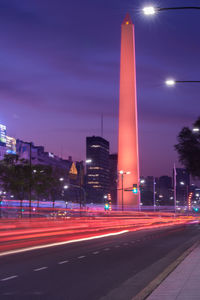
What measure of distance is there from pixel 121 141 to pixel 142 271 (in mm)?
68695

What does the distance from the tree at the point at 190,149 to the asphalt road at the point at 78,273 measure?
1245cm

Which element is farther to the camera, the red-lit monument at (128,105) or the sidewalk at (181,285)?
the red-lit monument at (128,105)

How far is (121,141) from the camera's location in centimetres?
8550

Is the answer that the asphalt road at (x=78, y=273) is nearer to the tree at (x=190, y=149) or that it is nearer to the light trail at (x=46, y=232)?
the light trail at (x=46, y=232)

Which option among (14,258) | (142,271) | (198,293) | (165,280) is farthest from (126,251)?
(198,293)

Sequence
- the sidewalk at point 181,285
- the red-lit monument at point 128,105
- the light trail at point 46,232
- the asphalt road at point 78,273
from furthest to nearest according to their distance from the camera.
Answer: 1. the red-lit monument at point 128,105
2. the light trail at point 46,232
3. the asphalt road at point 78,273
4. the sidewalk at point 181,285

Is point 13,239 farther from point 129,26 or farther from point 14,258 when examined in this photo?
point 129,26

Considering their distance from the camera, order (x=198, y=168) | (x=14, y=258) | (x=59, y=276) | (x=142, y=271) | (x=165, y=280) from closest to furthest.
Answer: (x=165, y=280) < (x=59, y=276) < (x=142, y=271) < (x=14, y=258) < (x=198, y=168)

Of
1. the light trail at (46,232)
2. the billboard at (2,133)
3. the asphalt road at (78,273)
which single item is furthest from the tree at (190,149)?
the billboard at (2,133)

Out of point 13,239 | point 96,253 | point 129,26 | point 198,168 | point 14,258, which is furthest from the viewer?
point 129,26

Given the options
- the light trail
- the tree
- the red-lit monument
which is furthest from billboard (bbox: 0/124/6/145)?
the tree

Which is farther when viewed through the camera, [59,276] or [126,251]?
[126,251]

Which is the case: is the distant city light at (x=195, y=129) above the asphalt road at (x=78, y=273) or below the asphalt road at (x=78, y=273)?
above

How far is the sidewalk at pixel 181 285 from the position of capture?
1037 centimetres
